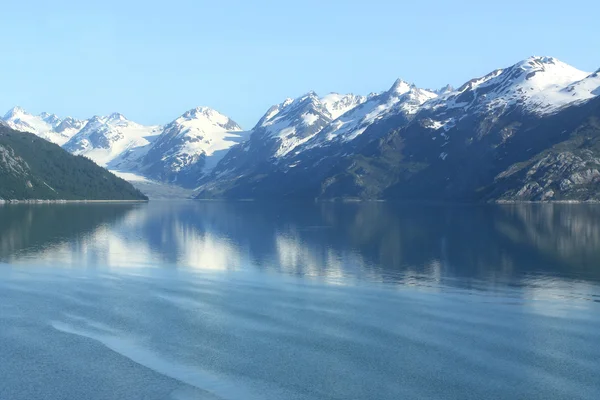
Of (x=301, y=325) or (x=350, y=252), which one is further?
(x=350, y=252)

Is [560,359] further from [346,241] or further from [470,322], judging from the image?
[346,241]

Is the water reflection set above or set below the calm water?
above

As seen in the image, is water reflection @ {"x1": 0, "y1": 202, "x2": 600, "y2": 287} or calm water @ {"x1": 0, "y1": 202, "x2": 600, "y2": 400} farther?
water reflection @ {"x1": 0, "y1": 202, "x2": 600, "y2": 287}

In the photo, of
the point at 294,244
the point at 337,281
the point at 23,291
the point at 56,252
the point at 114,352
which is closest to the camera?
the point at 114,352

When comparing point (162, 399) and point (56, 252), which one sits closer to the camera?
point (162, 399)

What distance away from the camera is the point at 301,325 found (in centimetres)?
7712

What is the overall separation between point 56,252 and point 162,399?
98948mm

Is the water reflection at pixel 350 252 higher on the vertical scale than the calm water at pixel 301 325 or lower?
higher

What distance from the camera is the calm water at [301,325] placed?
2266 inches

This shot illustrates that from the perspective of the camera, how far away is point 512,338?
234 feet

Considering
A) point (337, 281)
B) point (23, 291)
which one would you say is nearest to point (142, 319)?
point (23, 291)

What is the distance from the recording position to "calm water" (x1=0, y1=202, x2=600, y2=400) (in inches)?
2266

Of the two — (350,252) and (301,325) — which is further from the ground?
(350,252)

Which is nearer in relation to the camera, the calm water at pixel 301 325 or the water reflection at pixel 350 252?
the calm water at pixel 301 325
